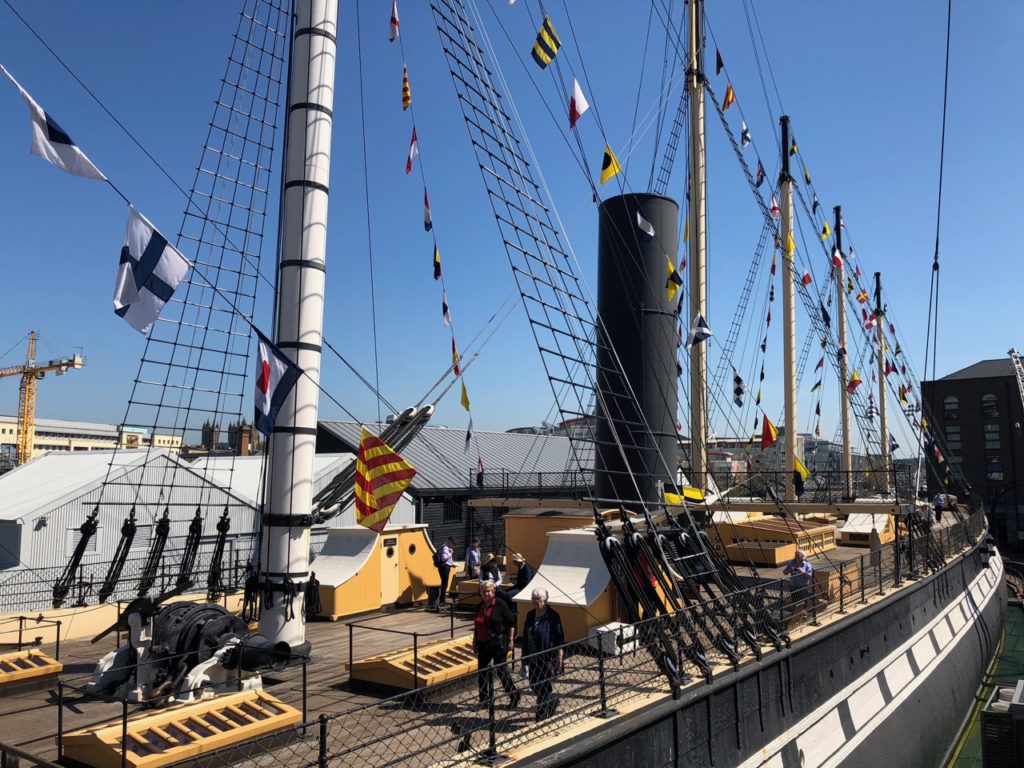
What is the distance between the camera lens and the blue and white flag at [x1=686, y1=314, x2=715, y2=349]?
16.1 metres

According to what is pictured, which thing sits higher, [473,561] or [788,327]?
[788,327]

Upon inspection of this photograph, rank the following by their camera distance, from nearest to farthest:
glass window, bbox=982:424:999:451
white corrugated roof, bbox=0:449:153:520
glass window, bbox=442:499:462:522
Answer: white corrugated roof, bbox=0:449:153:520
glass window, bbox=442:499:462:522
glass window, bbox=982:424:999:451

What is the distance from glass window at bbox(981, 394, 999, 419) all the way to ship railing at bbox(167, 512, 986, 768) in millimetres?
55743

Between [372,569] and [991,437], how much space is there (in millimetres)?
57982

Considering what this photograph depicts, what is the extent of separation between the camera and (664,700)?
21.8ft

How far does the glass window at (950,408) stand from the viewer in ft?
187

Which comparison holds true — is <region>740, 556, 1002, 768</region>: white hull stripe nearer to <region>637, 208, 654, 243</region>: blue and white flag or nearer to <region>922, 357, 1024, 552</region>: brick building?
<region>637, 208, 654, 243</region>: blue and white flag

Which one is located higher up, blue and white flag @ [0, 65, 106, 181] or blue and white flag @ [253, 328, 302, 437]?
blue and white flag @ [0, 65, 106, 181]

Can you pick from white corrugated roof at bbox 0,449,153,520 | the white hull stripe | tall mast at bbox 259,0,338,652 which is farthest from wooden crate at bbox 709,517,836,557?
white corrugated roof at bbox 0,449,153,520

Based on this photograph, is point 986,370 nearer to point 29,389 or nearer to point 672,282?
point 672,282

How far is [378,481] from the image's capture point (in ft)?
26.4

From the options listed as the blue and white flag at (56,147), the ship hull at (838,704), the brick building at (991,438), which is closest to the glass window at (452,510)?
the ship hull at (838,704)

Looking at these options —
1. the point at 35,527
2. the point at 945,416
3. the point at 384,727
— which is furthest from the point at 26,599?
the point at 945,416

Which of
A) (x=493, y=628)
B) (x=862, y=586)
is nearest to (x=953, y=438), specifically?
(x=862, y=586)
